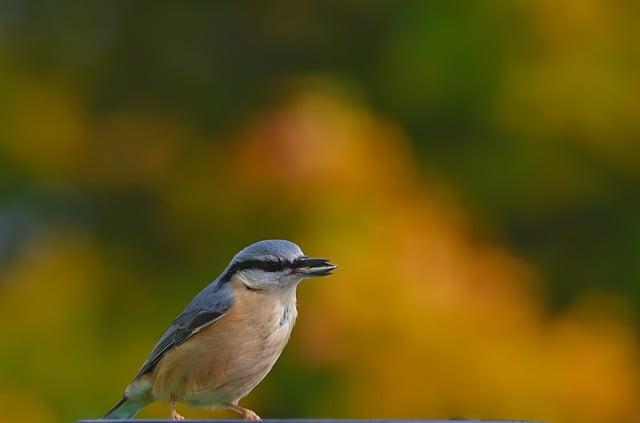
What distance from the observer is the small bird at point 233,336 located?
5.94 metres

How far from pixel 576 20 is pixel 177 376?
381 centimetres

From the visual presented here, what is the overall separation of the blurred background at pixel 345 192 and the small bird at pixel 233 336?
5.43ft

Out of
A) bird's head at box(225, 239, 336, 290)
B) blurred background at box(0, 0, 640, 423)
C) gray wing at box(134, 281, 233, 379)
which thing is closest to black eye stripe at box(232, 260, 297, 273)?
bird's head at box(225, 239, 336, 290)

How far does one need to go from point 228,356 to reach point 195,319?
0.25 m

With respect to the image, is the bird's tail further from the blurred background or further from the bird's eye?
the blurred background

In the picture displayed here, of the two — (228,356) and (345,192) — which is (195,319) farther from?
(345,192)

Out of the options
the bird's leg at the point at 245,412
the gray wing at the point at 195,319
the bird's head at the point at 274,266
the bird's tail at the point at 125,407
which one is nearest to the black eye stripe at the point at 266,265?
the bird's head at the point at 274,266

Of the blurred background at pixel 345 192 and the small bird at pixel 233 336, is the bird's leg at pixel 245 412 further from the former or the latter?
the blurred background at pixel 345 192

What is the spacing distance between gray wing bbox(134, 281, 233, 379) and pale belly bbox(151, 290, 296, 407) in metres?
0.03

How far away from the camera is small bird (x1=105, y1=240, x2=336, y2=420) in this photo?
5938 millimetres

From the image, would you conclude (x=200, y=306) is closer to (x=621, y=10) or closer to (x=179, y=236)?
(x=179, y=236)

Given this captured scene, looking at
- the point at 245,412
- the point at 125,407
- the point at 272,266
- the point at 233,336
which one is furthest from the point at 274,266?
the point at 125,407

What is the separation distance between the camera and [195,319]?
611cm

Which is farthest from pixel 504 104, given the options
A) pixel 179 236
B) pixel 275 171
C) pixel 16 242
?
pixel 16 242
